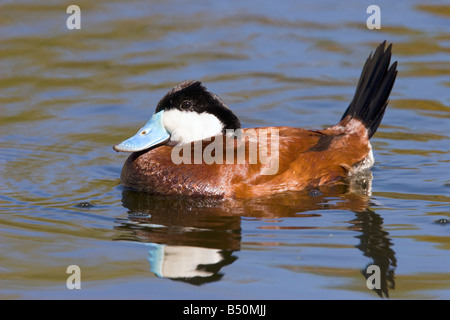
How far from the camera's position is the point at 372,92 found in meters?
6.93

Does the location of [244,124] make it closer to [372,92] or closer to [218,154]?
[372,92]

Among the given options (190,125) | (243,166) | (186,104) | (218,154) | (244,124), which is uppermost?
(244,124)

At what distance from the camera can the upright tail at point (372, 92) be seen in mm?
Result: 6883

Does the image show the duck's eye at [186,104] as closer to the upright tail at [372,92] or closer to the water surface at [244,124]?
the water surface at [244,124]

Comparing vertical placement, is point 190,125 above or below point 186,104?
below

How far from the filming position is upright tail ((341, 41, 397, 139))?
6.88 metres

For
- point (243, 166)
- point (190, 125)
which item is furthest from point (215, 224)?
point (190, 125)

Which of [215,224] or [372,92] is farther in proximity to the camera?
[372,92]

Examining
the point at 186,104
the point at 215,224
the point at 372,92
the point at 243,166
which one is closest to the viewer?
the point at 215,224

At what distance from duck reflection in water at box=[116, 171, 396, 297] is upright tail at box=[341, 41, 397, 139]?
525mm

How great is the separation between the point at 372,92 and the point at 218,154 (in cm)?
164

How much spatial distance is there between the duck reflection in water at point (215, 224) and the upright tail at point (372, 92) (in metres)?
0.53

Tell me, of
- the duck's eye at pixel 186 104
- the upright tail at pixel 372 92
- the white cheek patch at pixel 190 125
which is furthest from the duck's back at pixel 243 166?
the upright tail at pixel 372 92

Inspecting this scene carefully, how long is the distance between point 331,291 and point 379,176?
2466 millimetres
